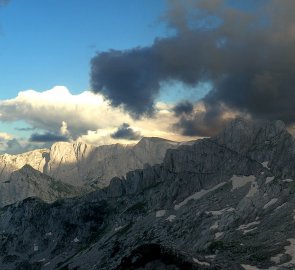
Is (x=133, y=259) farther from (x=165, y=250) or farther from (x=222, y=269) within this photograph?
(x=222, y=269)

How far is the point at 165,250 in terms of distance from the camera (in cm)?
15588

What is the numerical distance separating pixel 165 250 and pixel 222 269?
17.4 metres

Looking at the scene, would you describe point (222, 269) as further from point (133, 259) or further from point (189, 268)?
point (133, 259)

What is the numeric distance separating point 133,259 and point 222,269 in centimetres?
2607

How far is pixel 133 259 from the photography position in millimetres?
154875

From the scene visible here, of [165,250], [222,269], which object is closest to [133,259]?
[165,250]

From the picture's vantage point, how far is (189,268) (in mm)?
148250

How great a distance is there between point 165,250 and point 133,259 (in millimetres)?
9718

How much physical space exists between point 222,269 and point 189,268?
12.1m

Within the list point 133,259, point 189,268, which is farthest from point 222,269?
point 133,259

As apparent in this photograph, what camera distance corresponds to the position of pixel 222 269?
6088 inches
